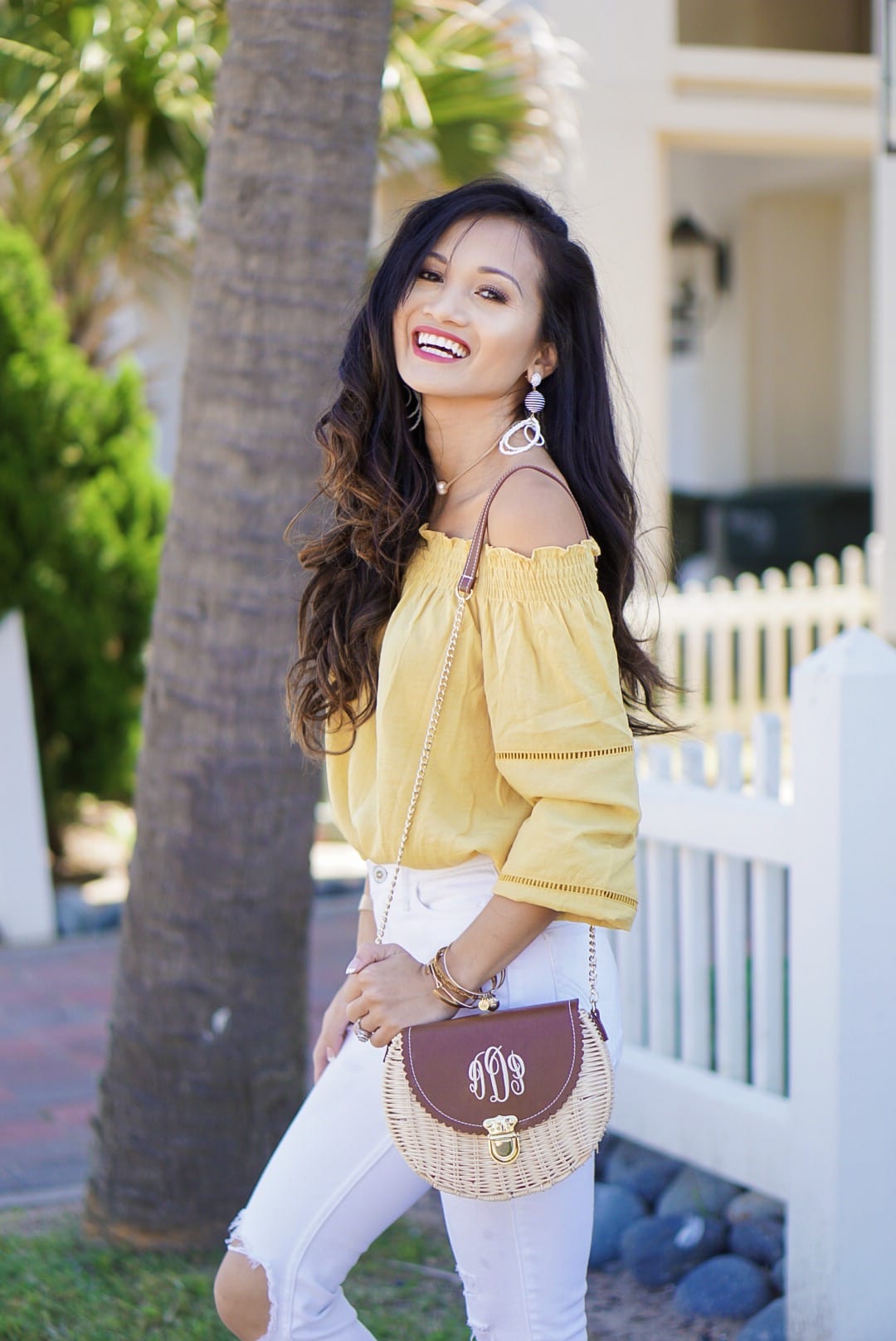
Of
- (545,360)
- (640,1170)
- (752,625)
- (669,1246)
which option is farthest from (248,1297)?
(752,625)

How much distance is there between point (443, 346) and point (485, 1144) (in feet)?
3.22

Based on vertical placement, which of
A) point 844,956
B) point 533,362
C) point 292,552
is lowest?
point 844,956

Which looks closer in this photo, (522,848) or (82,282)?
(522,848)

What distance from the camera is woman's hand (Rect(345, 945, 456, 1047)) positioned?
1.86m

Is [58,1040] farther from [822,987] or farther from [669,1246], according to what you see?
[822,987]

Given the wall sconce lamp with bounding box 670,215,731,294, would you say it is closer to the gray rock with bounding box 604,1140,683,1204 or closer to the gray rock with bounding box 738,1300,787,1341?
the gray rock with bounding box 604,1140,683,1204

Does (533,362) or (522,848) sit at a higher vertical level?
(533,362)

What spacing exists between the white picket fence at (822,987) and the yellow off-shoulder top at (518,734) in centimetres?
107

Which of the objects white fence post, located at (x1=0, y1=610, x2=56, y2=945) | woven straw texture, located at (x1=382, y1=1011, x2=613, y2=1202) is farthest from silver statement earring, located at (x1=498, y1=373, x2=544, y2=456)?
white fence post, located at (x1=0, y1=610, x2=56, y2=945)

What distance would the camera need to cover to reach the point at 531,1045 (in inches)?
71.3

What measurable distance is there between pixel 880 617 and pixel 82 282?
16.1ft

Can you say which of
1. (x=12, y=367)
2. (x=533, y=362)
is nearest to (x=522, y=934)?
(x=533, y=362)

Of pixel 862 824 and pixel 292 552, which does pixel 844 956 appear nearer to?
pixel 862 824

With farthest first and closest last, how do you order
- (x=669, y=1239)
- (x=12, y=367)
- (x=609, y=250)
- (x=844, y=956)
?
(x=609, y=250) → (x=12, y=367) → (x=669, y=1239) → (x=844, y=956)
